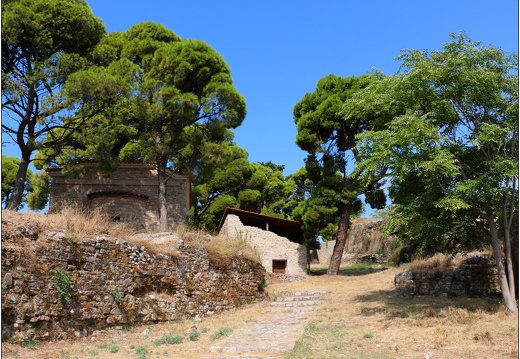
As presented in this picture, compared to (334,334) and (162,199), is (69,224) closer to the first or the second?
(334,334)

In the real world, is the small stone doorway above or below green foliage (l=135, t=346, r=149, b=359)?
above

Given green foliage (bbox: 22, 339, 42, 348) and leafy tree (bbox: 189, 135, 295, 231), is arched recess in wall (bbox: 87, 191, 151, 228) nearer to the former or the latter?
leafy tree (bbox: 189, 135, 295, 231)

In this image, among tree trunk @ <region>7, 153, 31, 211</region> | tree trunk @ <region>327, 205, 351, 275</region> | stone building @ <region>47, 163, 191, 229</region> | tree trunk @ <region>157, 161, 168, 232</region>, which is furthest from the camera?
tree trunk @ <region>327, 205, 351, 275</region>

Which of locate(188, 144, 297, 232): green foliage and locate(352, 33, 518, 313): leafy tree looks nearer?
locate(352, 33, 518, 313): leafy tree

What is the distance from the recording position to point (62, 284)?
9523 millimetres

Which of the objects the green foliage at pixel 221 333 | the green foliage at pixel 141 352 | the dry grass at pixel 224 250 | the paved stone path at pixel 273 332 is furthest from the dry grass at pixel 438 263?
the green foliage at pixel 141 352

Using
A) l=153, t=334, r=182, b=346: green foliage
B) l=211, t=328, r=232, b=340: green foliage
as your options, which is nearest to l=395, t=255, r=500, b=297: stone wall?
l=211, t=328, r=232, b=340: green foliage

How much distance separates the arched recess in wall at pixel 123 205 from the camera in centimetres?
2159

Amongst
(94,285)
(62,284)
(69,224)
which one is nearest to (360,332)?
(94,285)

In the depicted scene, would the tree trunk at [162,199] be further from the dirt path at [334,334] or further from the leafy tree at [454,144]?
the leafy tree at [454,144]

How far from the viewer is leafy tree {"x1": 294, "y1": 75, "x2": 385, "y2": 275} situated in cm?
2325

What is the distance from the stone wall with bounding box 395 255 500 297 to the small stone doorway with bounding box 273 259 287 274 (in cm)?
919

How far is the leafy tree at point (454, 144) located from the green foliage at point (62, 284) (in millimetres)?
7987

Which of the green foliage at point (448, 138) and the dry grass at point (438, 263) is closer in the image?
the green foliage at point (448, 138)
